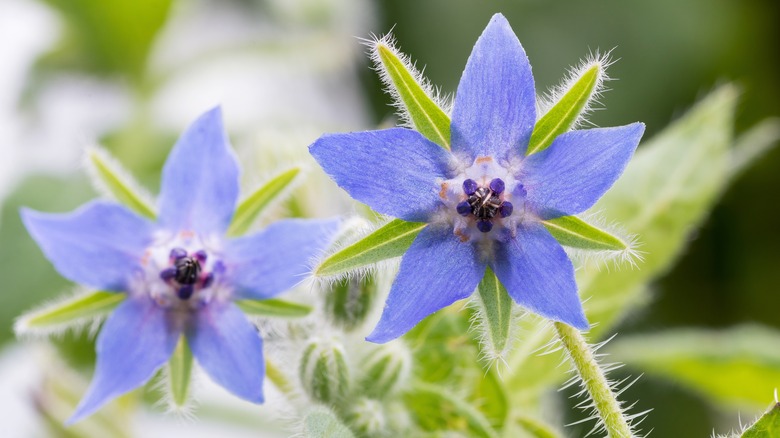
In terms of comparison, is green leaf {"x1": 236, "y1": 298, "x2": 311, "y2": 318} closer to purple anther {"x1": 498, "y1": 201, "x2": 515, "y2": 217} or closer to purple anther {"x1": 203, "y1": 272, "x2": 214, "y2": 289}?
purple anther {"x1": 203, "y1": 272, "x2": 214, "y2": 289}

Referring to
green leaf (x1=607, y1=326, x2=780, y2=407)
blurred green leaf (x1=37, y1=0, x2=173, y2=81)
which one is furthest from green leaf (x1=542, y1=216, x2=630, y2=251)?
blurred green leaf (x1=37, y1=0, x2=173, y2=81)

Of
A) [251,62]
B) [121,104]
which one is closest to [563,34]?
[251,62]

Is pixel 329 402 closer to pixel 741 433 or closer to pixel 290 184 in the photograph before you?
pixel 290 184

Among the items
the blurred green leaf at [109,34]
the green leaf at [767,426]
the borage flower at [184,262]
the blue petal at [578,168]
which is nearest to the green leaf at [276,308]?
the borage flower at [184,262]

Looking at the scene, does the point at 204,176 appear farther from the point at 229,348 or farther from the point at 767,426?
the point at 767,426

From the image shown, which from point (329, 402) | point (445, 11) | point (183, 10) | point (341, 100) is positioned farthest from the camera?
point (445, 11)
